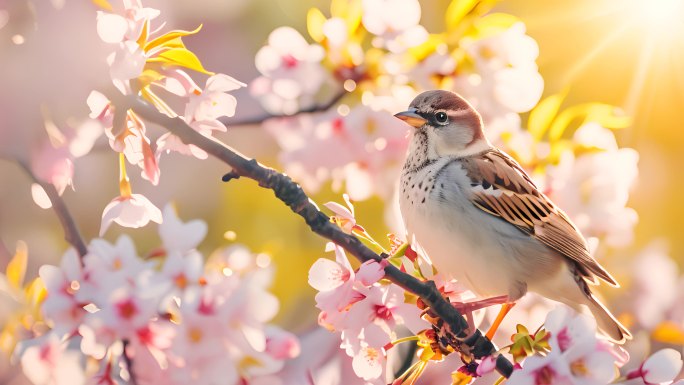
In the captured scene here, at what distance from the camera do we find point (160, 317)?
93 centimetres

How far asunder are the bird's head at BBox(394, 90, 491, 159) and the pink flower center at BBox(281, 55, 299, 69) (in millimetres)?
234

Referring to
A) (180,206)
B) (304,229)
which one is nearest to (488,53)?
(304,229)

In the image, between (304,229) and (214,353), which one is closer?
(214,353)

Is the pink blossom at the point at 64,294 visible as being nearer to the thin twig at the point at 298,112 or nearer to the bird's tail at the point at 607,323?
the thin twig at the point at 298,112

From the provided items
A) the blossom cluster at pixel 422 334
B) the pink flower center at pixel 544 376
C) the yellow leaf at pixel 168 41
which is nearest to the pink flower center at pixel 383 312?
the blossom cluster at pixel 422 334

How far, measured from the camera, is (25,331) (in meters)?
0.99

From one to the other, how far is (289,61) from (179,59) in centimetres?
39

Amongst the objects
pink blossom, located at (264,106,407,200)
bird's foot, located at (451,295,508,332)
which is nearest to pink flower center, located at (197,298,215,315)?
bird's foot, located at (451,295,508,332)

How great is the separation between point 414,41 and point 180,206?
0.76 metres

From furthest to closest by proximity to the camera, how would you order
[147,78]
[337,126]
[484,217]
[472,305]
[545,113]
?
[337,126], [545,113], [484,217], [472,305], [147,78]

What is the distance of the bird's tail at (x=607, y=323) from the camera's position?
1220 mm

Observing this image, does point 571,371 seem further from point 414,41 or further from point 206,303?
point 414,41

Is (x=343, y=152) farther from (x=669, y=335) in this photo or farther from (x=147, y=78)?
(x=669, y=335)

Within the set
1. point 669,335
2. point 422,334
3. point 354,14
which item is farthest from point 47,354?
point 669,335
